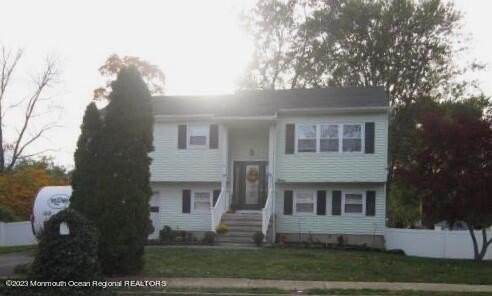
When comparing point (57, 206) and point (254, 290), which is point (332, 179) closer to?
point (57, 206)

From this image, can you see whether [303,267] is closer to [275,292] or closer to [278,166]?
[275,292]

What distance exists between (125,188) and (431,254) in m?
14.6

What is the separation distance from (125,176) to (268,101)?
45.5ft

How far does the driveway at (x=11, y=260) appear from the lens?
14.3m

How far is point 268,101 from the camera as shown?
27.0m

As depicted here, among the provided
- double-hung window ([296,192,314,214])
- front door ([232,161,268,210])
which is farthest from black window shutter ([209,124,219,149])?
double-hung window ([296,192,314,214])

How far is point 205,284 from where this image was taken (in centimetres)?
1238

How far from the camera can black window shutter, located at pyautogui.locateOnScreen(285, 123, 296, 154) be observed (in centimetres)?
2539

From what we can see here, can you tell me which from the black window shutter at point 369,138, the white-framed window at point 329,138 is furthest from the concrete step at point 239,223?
the black window shutter at point 369,138

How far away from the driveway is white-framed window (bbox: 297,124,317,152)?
11.5 metres

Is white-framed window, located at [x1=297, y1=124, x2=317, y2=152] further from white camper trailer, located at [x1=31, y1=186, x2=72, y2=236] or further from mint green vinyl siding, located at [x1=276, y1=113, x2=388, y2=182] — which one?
white camper trailer, located at [x1=31, y1=186, x2=72, y2=236]

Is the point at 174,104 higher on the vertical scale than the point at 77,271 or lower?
higher

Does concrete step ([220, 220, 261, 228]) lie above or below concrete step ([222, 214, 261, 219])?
below

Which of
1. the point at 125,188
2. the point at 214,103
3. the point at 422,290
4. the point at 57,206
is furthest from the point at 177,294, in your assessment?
the point at 214,103
